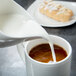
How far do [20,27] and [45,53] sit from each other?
0.08 meters

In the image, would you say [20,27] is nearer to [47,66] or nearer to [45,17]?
[47,66]

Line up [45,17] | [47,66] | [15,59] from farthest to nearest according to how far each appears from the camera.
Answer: [45,17], [15,59], [47,66]

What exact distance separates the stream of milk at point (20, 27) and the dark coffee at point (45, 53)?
20 mm

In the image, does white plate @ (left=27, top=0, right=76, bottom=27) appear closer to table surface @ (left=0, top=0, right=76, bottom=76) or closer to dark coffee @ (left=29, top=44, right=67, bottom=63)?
table surface @ (left=0, top=0, right=76, bottom=76)

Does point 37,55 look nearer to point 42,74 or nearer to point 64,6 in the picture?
point 42,74

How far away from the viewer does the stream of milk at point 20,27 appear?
0.48 meters

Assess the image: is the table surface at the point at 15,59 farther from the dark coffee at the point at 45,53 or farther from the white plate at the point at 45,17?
the dark coffee at the point at 45,53

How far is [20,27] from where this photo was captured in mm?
516

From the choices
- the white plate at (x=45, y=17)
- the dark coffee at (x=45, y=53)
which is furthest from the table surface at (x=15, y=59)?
the dark coffee at (x=45, y=53)

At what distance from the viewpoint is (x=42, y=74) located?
470 millimetres

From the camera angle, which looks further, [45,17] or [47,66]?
[45,17]

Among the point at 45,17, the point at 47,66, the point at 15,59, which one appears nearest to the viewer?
the point at 47,66

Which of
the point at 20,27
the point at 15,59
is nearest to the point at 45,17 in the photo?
the point at 15,59

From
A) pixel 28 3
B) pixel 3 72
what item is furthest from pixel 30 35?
pixel 28 3
